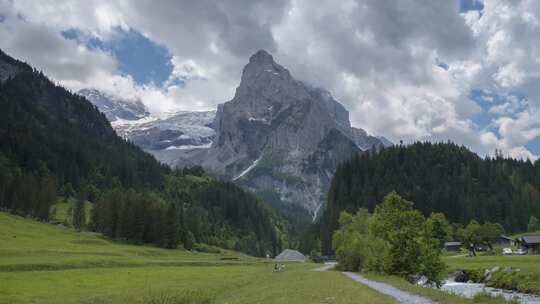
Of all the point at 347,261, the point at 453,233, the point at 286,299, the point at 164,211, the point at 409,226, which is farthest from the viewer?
the point at 453,233

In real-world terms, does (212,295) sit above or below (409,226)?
below

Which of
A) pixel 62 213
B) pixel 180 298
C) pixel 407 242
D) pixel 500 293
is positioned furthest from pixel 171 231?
pixel 500 293

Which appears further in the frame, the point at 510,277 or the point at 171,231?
the point at 171,231

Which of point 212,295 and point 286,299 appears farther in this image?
point 212,295

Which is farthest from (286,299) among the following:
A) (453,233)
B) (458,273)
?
(453,233)

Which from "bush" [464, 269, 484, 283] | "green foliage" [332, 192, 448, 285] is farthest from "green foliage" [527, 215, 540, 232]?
"green foliage" [332, 192, 448, 285]

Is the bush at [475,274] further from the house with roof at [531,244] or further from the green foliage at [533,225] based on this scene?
the green foliage at [533,225]

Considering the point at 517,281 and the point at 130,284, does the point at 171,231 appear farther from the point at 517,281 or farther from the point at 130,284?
the point at 517,281

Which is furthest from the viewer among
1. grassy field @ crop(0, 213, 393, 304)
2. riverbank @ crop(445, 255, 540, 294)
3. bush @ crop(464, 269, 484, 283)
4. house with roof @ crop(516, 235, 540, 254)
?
house with roof @ crop(516, 235, 540, 254)

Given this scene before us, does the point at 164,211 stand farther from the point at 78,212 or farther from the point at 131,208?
the point at 78,212

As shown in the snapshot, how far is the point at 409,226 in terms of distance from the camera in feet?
196

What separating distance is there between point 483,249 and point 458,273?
92.1 meters

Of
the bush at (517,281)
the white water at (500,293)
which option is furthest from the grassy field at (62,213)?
the white water at (500,293)

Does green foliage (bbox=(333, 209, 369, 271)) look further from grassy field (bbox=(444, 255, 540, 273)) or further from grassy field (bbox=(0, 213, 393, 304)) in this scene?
grassy field (bbox=(0, 213, 393, 304))
